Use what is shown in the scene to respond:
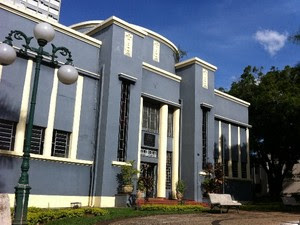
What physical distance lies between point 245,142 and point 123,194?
1363 centimetres

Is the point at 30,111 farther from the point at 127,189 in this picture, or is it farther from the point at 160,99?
the point at 160,99

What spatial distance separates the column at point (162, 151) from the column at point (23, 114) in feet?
27.1

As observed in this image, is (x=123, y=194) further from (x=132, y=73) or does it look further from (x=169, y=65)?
(x=169, y=65)

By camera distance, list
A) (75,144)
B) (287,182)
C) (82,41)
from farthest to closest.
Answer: (287,182) → (82,41) → (75,144)

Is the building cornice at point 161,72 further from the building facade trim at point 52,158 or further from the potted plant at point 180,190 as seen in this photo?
the building facade trim at point 52,158

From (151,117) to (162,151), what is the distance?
2048 millimetres

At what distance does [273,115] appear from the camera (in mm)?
26922

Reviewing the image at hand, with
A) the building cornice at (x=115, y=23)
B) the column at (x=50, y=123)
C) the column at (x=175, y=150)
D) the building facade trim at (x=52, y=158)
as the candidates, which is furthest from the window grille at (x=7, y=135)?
the column at (x=175, y=150)

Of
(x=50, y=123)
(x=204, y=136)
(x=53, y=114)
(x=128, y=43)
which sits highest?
(x=128, y=43)

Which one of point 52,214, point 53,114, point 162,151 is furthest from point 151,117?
point 52,214

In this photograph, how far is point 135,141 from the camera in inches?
695

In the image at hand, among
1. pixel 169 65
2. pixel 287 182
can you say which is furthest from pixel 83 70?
pixel 287 182

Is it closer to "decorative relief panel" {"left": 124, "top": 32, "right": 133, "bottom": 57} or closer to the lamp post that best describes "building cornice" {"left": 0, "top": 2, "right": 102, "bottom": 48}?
"decorative relief panel" {"left": 124, "top": 32, "right": 133, "bottom": 57}

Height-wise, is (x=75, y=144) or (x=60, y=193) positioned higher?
(x=75, y=144)
